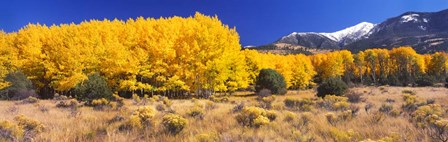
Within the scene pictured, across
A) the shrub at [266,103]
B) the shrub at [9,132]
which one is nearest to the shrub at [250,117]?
the shrub at [9,132]

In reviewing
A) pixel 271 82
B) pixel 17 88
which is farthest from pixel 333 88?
pixel 17 88

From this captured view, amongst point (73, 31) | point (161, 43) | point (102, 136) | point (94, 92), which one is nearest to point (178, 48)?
point (161, 43)

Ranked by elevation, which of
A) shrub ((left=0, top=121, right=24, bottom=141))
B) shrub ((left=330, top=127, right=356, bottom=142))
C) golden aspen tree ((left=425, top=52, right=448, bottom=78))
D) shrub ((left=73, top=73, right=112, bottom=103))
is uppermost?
golden aspen tree ((left=425, top=52, right=448, bottom=78))

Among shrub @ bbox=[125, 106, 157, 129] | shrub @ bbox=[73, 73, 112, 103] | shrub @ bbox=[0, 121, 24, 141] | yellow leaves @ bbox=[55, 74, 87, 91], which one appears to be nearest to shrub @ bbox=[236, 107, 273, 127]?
shrub @ bbox=[125, 106, 157, 129]

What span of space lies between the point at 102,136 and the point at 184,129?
1931 mm

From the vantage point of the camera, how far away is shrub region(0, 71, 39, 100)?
29812mm

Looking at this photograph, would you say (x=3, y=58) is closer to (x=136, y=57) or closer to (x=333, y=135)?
(x=136, y=57)

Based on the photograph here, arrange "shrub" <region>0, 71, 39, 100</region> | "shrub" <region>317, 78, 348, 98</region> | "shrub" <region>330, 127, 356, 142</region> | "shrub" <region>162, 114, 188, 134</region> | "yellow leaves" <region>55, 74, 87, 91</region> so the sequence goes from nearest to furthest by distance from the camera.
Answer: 1. "shrub" <region>330, 127, 356, 142</region>
2. "shrub" <region>162, 114, 188, 134</region>
3. "shrub" <region>0, 71, 39, 100</region>
4. "shrub" <region>317, 78, 348, 98</region>
5. "yellow leaves" <region>55, 74, 87, 91</region>

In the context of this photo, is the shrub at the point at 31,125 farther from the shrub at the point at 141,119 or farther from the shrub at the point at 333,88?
the shrub at the point at 333,88

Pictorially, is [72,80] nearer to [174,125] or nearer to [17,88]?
[17,88]

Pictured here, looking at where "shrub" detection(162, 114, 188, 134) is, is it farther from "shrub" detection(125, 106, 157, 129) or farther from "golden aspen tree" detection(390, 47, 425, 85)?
"golden aspen tree" detection(390, 47, 425, 85)

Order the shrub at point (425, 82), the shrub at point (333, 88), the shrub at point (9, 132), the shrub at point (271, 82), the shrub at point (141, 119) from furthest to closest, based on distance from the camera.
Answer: the shrub at point (425, 82) < the shrub at point (271, 82) < the shrub at point (333, 88) < the shrub at point (141, 119) < the shrub at point (9, 132)

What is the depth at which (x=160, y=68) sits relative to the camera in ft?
98.0

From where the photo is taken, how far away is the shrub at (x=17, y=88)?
29.8 meters
